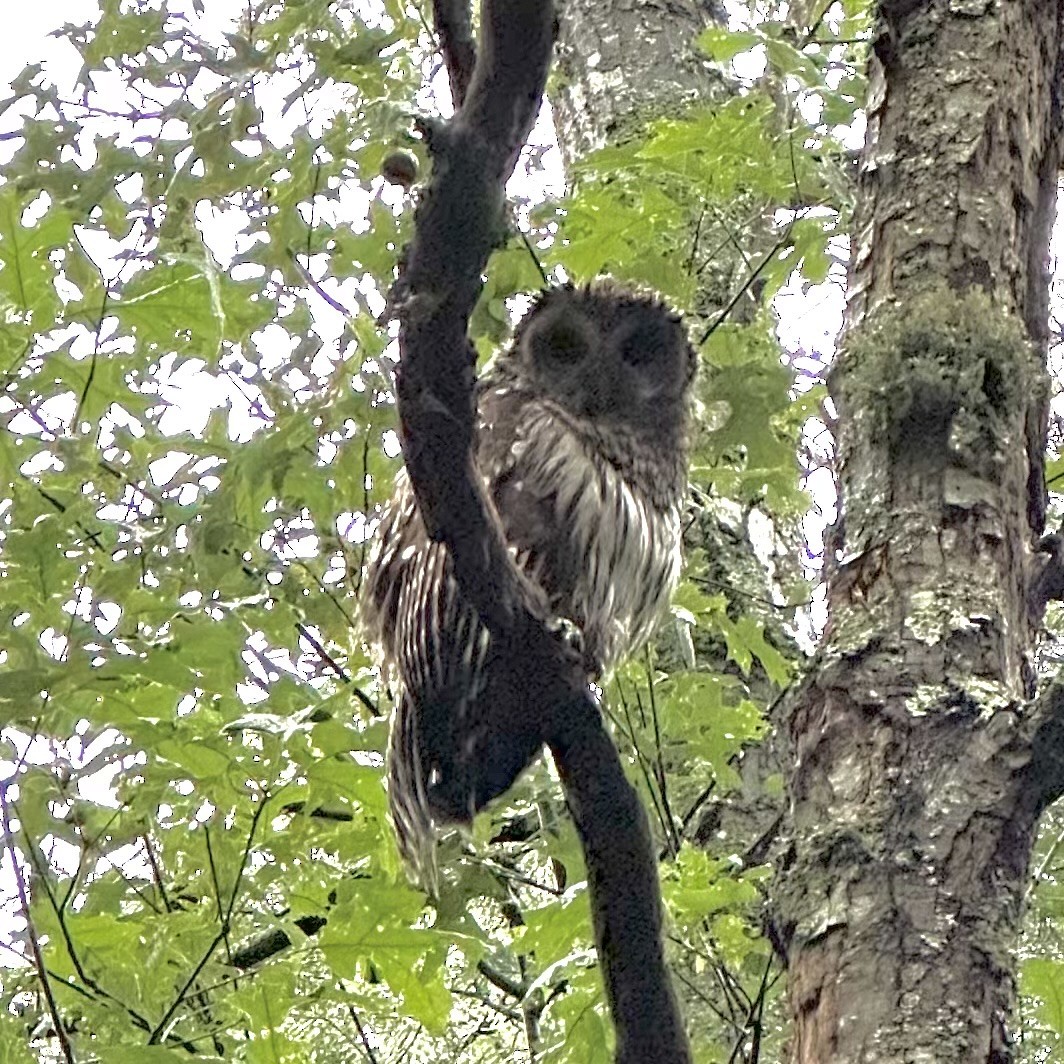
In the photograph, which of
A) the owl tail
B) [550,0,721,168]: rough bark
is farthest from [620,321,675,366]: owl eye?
[550,0,721,168]: rough bark

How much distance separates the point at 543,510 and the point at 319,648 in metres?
0.69

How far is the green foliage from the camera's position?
2.41m

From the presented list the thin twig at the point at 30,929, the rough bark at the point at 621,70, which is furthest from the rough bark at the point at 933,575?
the rough bark at the point at 621,70

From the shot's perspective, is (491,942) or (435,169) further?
(491,942)

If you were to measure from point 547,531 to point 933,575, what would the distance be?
720mm

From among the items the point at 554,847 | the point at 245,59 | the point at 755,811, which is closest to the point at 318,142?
the point at 245,59

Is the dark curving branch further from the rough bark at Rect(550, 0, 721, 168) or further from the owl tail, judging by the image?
the rough bark at Rect(550, 0, 721, 168)

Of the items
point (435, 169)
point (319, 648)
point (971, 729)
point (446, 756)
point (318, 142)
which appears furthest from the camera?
point (319, 648)

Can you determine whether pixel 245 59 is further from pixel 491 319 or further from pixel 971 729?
pixel 971 729

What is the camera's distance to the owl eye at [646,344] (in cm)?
312

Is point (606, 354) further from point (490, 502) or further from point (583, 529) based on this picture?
point (490, 502)

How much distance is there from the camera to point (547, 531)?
2.96 metres

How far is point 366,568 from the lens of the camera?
2992 mm

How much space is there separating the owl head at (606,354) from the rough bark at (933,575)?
0.44 m
